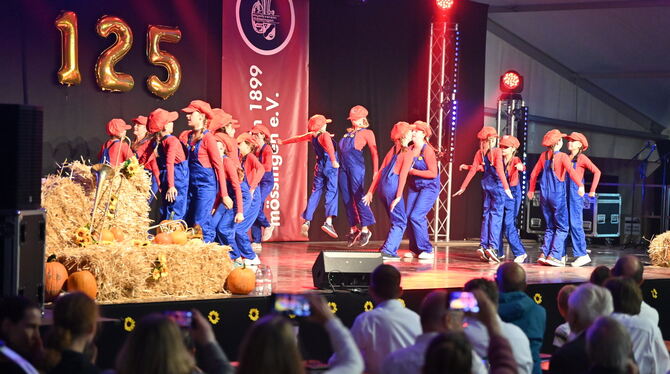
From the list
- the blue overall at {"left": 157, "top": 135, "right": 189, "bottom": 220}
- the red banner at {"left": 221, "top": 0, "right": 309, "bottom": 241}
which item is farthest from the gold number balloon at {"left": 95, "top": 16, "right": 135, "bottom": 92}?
the blue overall at {"left": 157, "top": 135, "right": 189, "bottom": 220}

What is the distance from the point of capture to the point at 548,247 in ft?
38.0

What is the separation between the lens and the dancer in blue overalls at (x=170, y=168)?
9.72 m

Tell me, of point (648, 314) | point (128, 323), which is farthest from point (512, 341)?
point (128, 323)

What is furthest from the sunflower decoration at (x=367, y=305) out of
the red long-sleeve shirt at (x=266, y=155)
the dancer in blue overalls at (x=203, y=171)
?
the red long-sleeve shirt at (x=266, y=155)

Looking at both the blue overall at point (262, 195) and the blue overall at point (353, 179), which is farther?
the blue overall at point (353, 179)

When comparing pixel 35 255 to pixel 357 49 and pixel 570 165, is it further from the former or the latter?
pixel 357 49

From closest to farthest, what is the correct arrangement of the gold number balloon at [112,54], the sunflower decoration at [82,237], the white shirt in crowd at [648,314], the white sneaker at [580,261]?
the white shirt in crowd at [648,314]
the sunflower decoration at [82,237]
the white sneaker at [580,261]
the gold number balloon at [112,54]

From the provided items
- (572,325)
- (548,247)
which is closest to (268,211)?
(548,247)

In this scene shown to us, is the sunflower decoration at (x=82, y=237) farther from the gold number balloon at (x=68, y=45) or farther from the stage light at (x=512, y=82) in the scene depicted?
the stage light at (x=512, y=82)

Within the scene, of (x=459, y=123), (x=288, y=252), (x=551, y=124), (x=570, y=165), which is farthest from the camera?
(x=551, y=124)

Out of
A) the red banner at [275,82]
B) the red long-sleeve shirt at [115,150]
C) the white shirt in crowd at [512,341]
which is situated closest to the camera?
the white shirt in crowd at [512,341]

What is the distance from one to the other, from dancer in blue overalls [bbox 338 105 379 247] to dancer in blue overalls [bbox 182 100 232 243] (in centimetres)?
342

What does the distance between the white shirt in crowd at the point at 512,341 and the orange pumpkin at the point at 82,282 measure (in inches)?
118

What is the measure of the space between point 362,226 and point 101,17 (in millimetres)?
4223
